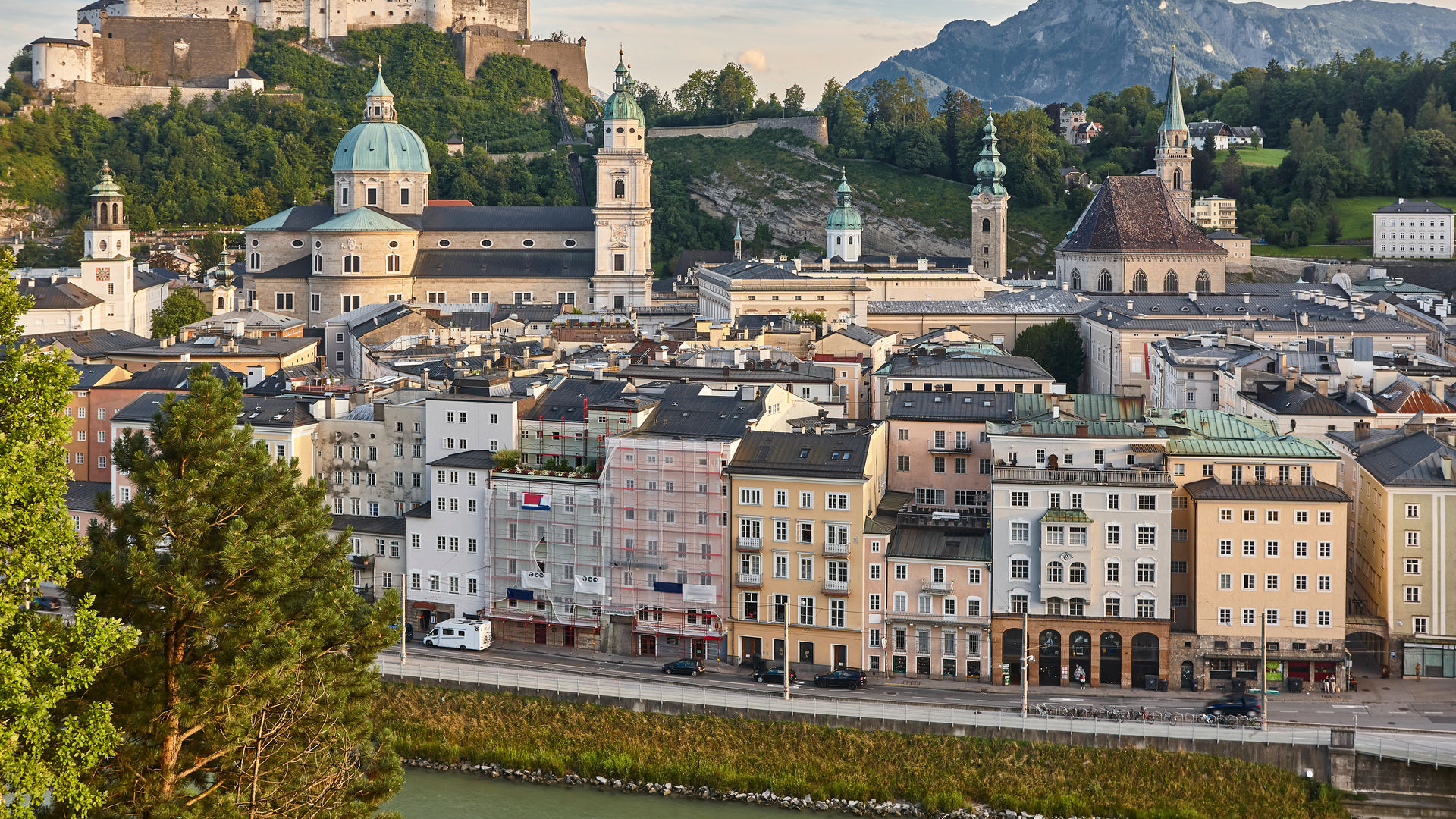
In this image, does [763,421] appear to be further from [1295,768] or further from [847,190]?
[847,190]

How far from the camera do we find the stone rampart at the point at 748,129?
378ft

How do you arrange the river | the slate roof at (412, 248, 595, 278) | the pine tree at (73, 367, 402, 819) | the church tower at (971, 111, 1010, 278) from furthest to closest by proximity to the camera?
the church tower at (971, 111, 1010, 278) → the slate roof at (412, 248, 595, 278) → the river → the pine tree at (73, 367, 402, 819)

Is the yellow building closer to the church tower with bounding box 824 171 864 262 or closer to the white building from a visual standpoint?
the church tower with bounding box 824 171 864 262

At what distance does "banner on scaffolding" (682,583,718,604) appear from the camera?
40.1 m

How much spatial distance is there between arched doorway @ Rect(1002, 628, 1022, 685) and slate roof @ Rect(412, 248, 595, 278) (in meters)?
52.9

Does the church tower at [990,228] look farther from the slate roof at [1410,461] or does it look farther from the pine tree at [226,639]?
the pine tree at [226,639]

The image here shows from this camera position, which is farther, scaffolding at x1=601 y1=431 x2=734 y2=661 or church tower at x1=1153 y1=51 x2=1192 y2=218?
church tower at x1=1153 y1=51 x2=1192 y2=218

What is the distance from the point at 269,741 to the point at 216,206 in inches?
3517

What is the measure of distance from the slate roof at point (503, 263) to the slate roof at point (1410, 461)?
53146 millimetres

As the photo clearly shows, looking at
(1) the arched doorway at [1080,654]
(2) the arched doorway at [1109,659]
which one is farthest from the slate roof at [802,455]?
(2) the arched doorway at [1109,659]

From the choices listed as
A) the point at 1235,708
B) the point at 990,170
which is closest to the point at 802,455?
the point at 1235,708

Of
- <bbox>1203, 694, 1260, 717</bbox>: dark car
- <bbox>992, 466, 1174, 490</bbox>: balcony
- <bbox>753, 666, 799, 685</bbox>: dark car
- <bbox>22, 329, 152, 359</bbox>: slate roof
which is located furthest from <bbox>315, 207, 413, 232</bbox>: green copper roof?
<bbox>1203, 694, 1260, 717</bbox>: dark car

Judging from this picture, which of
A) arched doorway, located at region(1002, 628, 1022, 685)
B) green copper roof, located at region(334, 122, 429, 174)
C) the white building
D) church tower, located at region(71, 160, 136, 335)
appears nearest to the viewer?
arched doorway, located at region(1002, 628, 1022, 685)

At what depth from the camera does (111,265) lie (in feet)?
269
